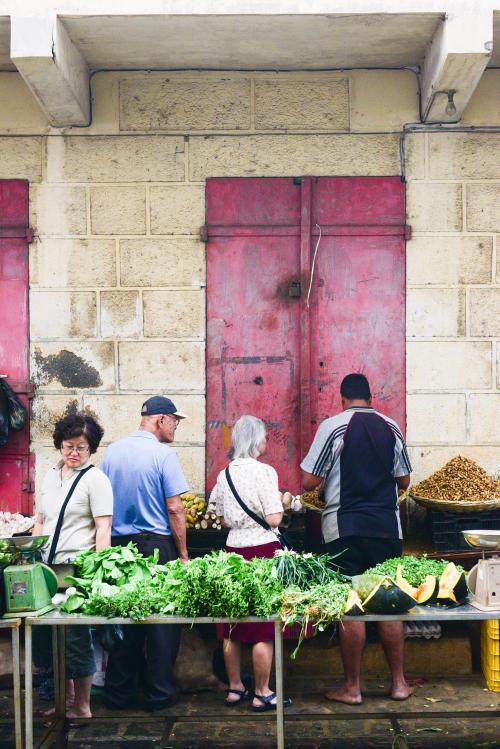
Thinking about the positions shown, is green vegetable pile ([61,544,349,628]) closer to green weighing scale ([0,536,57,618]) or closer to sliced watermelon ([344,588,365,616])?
sliced watermelon ([344,588,365,616])

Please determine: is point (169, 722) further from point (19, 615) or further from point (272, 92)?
point (272, 92)

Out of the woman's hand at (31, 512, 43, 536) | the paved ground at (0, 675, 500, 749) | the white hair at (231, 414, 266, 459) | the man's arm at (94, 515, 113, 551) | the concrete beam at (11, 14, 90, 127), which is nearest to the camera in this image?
the paved ground at (0, 675, 500, 749)

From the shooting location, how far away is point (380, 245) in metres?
7.45

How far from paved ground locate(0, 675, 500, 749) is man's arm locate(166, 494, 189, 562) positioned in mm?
1028

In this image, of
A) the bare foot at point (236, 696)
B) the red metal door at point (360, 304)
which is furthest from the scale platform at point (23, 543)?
the red metal door at point (360, 304)

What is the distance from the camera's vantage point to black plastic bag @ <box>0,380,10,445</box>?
7191 mm

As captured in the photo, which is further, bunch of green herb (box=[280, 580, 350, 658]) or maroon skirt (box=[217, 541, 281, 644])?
maroon skirt (box=[217, 541, 281, 644])

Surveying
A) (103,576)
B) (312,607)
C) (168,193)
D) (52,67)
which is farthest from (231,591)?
(52,67)

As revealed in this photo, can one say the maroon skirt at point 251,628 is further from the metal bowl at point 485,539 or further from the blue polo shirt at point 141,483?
the metal bowl at point 485,539

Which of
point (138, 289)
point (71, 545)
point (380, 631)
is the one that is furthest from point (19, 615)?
point (138, 289)

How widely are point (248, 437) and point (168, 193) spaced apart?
2.31m

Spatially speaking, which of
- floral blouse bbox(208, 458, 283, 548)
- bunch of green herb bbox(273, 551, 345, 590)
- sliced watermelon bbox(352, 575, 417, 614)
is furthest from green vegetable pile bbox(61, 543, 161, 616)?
sliced watermelon bbox(352, 575, 417, 614)

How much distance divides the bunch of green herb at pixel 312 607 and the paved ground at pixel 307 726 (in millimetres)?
1053

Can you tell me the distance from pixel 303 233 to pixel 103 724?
386cm
